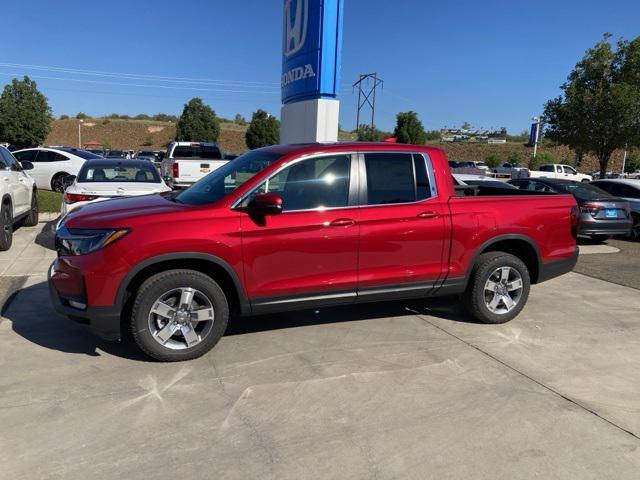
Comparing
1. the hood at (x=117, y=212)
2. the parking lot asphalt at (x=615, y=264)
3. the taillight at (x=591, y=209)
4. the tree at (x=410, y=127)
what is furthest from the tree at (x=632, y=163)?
the hood at (x=117, y=212)

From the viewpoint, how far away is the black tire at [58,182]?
58.6ft

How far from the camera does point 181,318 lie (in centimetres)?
433

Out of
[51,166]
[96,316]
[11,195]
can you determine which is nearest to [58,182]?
[51,166]

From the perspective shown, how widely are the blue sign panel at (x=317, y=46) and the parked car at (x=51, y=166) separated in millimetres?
10311

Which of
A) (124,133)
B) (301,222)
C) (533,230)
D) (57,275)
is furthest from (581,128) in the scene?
(124,133)

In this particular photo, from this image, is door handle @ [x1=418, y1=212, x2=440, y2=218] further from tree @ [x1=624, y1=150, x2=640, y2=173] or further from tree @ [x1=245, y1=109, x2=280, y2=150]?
tree @ [x1=624, y1=150, x2=640, y2=173]

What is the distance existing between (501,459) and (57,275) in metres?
3.61

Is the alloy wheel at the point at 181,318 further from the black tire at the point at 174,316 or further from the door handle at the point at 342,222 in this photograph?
the door handle at the point at 342,222

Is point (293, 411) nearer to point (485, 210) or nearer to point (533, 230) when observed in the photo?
point (485, 210)

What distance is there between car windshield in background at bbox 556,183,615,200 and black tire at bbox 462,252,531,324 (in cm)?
683

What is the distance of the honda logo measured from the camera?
11039mm

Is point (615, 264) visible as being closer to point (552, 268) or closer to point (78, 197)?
point (552, 268)

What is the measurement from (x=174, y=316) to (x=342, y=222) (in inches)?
64.6

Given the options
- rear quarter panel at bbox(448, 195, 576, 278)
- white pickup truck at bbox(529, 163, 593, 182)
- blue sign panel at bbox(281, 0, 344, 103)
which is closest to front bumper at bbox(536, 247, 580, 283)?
rear quarter panel at bbox(448, 195, 576, 278)
